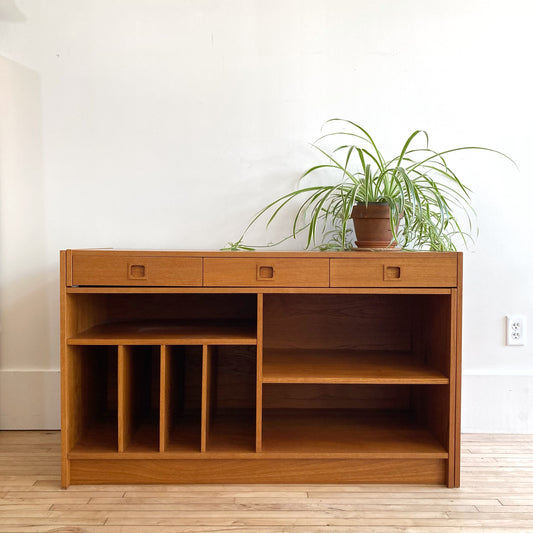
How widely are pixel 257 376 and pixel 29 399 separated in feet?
3.56

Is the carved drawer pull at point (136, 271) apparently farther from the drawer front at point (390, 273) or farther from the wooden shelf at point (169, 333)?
the drawer front at point (390, 273)

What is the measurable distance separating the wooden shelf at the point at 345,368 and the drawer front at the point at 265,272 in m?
0.30

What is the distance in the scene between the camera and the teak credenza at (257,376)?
160cm

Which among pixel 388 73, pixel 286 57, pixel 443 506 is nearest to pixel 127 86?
pixel 286 57

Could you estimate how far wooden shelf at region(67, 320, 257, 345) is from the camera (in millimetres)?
1592

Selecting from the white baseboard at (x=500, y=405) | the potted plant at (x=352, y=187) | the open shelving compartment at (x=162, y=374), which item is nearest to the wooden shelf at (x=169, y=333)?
the open shelving compartment at (x=162, y=374)

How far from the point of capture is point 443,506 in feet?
4.92

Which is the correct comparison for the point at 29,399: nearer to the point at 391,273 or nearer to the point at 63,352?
the point at 63,352

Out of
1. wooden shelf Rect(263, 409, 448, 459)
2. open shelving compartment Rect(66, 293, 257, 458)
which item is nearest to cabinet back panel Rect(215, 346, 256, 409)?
open shelving compartment Rect(66, 293, 257, 458)

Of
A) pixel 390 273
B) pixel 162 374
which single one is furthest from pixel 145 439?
pixel 390 273

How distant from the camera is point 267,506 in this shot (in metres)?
1.49

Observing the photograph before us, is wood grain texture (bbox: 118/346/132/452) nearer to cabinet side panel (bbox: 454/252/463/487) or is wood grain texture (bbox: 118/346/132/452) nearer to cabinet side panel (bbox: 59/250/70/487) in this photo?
cabinet side panel (bbox: 59/250/70/487)

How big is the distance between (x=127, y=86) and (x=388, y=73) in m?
1.06

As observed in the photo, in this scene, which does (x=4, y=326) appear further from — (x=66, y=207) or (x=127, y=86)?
(x=127, y=86)
